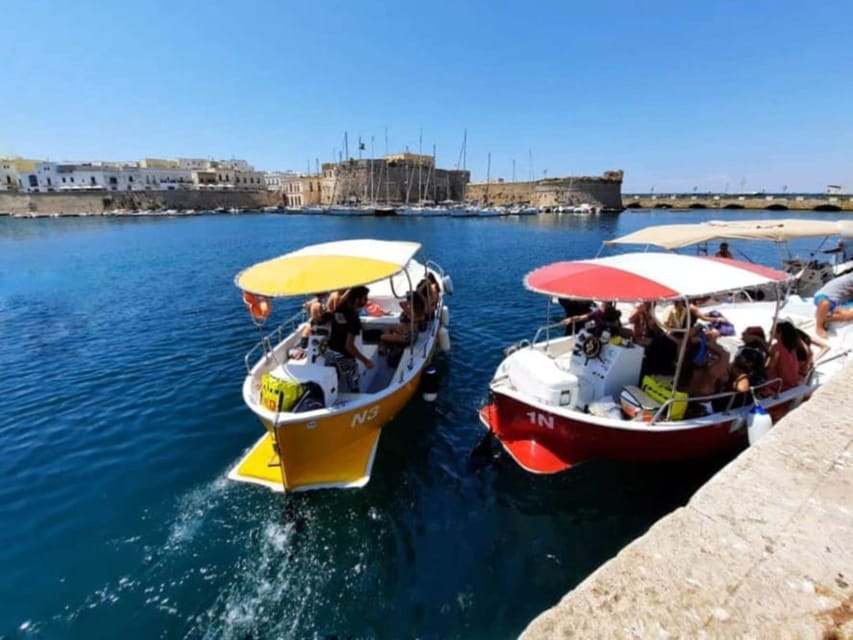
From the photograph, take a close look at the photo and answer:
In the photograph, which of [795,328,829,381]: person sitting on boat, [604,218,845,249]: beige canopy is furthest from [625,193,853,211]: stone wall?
[795,328,829,381]: person sitting on boat

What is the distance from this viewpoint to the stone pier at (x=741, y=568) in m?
2.10

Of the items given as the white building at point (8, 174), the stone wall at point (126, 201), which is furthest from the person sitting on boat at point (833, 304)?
the white building at point (8, 174)

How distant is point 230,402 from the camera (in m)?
9.41

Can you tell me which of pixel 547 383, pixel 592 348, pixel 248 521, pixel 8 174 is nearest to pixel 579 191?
pixel 592 348

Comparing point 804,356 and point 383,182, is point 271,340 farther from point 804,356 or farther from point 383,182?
point 383,182

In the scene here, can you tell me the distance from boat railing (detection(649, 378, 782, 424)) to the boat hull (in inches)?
163

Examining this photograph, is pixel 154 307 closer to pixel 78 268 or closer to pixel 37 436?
pixel 37 436

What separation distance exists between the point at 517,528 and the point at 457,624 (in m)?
1.65

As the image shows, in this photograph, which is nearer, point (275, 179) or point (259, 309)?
point (259, 309)

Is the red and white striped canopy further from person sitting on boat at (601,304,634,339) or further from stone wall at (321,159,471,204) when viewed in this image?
stone wall at (321,159,471,204)

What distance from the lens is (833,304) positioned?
8.65 m

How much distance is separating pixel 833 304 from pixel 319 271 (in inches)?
415

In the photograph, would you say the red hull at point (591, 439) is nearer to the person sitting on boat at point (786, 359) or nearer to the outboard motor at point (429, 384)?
the person sitting on boat at point (786, 359)

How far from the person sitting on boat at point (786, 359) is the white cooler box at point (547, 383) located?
3.13 meters
